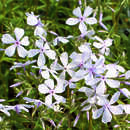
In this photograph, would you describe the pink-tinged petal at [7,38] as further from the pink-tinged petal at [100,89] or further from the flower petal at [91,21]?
the pink-tinged petal at [100,89]

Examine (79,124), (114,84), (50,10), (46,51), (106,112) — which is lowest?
(79,124)

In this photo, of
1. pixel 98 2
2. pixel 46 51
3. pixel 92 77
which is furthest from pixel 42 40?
pixel 98 2

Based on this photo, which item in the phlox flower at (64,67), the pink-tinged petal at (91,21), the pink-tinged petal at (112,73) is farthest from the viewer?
the pink-tinged petal at (91,21)

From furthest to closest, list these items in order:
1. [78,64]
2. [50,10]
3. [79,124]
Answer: [50,10], [79,124], [78,64]

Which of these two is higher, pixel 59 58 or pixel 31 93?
pixel 59 58

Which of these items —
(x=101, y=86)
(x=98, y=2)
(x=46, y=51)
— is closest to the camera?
(x=101, y=86)

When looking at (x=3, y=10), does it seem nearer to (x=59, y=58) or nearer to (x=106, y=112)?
(x=59, y=58)

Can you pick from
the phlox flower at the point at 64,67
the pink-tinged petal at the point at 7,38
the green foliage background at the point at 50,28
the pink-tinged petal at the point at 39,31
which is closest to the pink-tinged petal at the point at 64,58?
the phlox flower at the point at 64,67

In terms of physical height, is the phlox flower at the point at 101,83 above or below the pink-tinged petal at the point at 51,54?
below

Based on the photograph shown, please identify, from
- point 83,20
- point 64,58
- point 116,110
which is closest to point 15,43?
point 64,58

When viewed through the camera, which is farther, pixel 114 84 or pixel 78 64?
pixel 78 64

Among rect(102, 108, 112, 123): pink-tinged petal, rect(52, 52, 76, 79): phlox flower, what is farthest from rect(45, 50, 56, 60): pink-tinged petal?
rect(102, 108, 112, 123): pink-tinged petal
